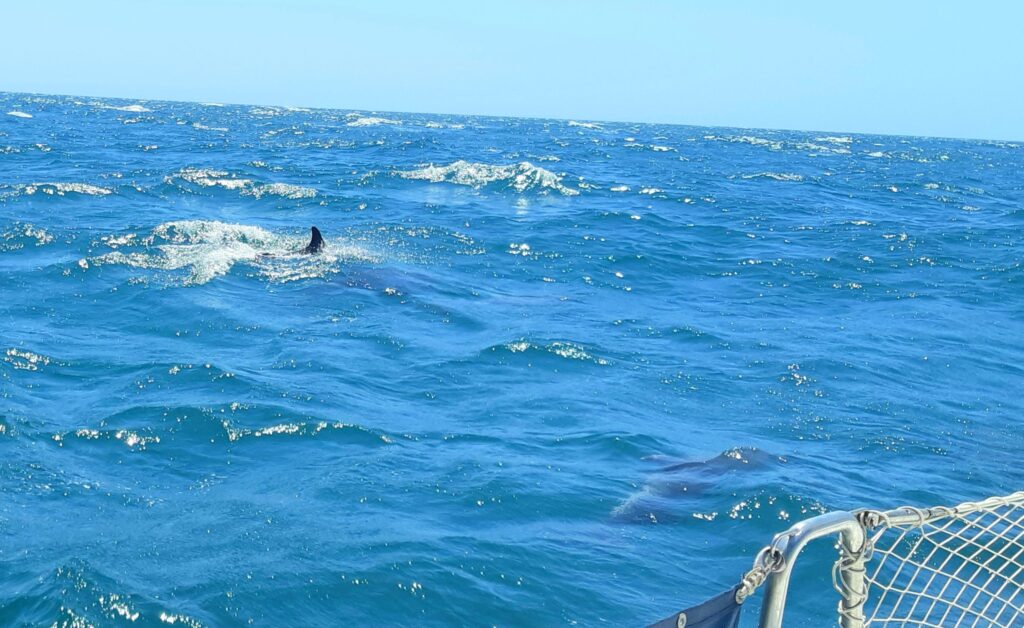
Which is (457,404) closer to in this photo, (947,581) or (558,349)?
(558,349)

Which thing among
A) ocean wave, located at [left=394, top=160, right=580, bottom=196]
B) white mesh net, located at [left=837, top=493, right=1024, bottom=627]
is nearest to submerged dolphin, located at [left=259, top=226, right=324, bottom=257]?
white mesh net, located at [left=837, top=493, right=1024, bottom=627]

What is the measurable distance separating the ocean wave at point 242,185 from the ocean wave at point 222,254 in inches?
259

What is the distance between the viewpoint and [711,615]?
123 inches

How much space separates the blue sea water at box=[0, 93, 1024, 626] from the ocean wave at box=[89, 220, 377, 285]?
0.13m

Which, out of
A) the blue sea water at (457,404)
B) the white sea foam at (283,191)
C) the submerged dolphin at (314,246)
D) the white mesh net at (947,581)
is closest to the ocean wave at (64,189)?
the blue sea water at (457,404)

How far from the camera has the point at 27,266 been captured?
17.2 meters

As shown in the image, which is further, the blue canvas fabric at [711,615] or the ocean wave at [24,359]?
the ocean wave at [24,359]

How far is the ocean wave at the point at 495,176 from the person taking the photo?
3444 cm

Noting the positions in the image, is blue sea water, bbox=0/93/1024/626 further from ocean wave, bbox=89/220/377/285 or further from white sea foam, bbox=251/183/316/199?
white sea foam, bbox=251/183/316/199

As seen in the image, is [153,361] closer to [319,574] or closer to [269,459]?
[269,459]

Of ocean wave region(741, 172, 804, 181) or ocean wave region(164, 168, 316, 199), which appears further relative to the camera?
ocean wave region(741, 172, 804, 181)

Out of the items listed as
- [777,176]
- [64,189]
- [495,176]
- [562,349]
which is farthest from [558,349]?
[777,176]

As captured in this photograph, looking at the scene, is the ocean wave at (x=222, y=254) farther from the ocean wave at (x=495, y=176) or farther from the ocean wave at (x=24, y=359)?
the ocean wave at (x=495, y=176)

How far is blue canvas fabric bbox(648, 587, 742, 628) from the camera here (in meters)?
3.01
